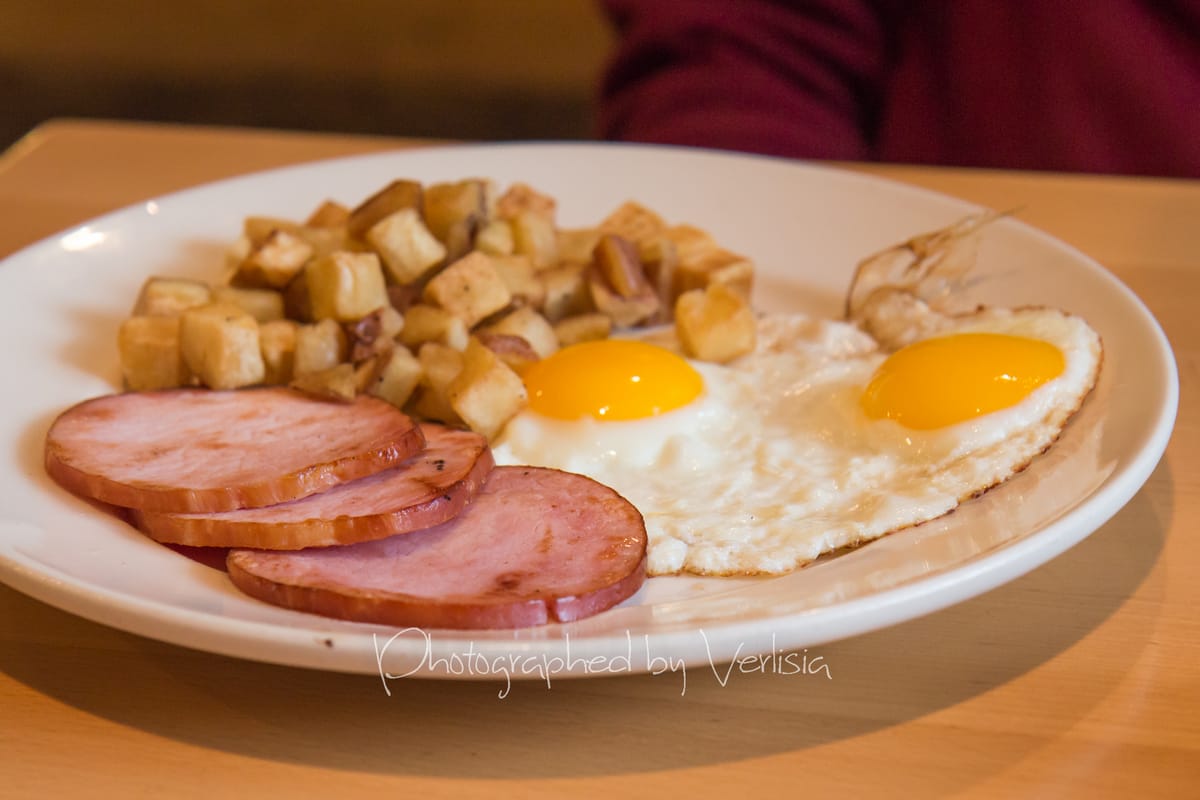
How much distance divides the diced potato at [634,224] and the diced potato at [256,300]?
19.3 inches

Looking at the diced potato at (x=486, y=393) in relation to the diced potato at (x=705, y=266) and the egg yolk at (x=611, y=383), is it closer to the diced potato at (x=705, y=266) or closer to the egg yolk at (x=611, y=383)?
the egg yolk at (x=611, y=383)

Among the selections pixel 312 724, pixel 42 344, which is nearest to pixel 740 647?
pixel 312 724

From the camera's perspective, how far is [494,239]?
5.27 ft

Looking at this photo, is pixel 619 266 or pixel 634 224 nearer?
pixel 619 266

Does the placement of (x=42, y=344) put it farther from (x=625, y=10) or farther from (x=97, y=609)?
(x=625, y=10)

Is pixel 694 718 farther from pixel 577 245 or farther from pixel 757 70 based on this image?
pixel 757 70

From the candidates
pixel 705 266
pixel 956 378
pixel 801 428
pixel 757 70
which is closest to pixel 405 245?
pixel 705 266

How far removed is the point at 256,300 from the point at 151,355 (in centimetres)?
16

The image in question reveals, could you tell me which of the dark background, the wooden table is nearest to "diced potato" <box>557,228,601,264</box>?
the wooden table

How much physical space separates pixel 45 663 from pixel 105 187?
146cm

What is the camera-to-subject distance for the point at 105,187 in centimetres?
223

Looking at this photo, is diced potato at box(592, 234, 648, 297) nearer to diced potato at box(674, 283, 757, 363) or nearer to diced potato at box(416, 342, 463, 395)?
diced potato at box(674, 283, 757, 363)

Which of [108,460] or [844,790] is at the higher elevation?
[108,460]


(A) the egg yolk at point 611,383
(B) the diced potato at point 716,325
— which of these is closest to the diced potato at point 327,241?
(A) the egg yolk at point 611,383
